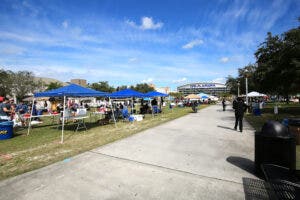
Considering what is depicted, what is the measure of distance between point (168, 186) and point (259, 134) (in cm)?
226

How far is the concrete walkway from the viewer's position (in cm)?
340

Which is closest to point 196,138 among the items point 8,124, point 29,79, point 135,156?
point 135,156

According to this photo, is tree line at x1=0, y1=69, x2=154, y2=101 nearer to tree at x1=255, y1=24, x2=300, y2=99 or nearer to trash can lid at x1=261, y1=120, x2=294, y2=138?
tree at x1=255, y1=24, x2=300, y2=99

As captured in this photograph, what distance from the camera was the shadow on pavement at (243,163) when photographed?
14.5 ft

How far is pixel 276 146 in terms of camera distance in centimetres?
375

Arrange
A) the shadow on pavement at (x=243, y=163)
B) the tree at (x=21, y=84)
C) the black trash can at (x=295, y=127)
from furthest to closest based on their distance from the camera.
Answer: the tree at (x=21, y=84)
the black trash can at (x=295, y=127)
the shadow on pavement at (x=243, y=163)

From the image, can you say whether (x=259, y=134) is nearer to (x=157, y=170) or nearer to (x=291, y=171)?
(x=291, y=171)

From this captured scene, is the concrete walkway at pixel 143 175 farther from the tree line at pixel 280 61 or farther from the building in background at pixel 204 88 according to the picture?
the building in background at pixel 204 88

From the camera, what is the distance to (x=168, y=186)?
12.0 feet

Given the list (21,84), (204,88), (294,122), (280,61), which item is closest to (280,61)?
(280,61)

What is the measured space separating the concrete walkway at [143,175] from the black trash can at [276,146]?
1.94 feet

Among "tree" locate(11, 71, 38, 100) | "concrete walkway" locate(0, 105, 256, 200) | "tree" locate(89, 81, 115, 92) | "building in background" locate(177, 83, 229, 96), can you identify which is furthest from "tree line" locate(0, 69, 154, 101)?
"building in background" locate(177, 83, 229, 96)

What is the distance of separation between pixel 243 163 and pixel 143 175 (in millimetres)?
2718

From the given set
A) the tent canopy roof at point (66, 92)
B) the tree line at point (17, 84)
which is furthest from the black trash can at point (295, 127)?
the tree line at point (17, 84)
